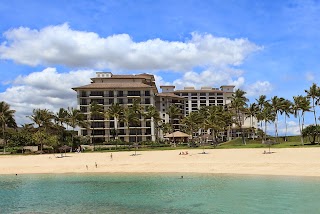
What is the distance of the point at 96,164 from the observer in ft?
180

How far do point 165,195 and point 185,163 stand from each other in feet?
76.3

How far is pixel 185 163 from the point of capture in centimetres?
5275

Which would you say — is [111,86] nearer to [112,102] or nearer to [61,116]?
[112,102]

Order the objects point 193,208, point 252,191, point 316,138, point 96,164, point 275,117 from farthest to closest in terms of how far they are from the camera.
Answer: point 275,117 → point 316,138 → point 96,164 → point 252,191 → point 193,208

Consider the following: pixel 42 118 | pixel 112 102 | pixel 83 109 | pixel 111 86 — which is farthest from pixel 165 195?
pixel 83 109

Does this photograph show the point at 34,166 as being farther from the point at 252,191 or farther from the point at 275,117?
the point at 275,117

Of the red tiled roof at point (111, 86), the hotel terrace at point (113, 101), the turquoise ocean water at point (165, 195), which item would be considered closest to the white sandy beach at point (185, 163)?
the turquoise ocean water at point (165, 195)

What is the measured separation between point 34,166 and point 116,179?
20099mm

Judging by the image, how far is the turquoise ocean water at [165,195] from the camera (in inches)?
947

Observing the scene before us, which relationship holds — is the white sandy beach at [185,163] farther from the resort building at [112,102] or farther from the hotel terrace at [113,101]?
the resort building at [112,102]

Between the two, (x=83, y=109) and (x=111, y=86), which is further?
(x=111, y=86)

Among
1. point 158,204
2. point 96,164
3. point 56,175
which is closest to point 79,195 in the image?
point 158,204

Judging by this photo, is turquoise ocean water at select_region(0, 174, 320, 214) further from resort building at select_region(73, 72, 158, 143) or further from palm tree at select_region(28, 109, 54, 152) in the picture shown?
resort building at select_region(73, 72, 158, 143)

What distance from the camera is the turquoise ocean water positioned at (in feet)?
78.9
